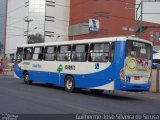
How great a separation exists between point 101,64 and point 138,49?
80.3 inches

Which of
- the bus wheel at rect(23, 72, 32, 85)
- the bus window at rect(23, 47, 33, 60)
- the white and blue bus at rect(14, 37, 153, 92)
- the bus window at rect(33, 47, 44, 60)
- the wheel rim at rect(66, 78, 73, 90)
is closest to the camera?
the white and blue bus at rect(14, 37, 153, 92)

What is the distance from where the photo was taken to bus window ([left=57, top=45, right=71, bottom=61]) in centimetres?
2141

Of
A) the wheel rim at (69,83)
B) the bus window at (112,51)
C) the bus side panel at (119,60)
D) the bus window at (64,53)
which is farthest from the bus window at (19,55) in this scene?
the bus side panel at (119,60)

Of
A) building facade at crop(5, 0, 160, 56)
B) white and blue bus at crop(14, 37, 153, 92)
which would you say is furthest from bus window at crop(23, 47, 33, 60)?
building facade at crop(5, 0, 160, 56)

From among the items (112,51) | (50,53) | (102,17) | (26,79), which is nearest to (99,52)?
(112,51)

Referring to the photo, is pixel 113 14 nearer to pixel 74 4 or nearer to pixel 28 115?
pixel 74 4

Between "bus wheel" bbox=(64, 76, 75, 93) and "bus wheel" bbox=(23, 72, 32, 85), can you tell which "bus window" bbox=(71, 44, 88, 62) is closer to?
"bus wheel" bbox=(64, 76, 75, 93)

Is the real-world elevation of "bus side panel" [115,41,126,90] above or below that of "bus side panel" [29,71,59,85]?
above

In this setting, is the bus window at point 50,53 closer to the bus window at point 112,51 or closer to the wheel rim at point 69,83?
the wheel rim at point 69,83

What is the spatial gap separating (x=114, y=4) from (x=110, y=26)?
5.10 m

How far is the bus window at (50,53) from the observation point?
22.9 m

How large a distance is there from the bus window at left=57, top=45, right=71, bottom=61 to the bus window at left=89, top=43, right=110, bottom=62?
225 centimetres

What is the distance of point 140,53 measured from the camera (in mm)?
18750

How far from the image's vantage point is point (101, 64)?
18688mm
